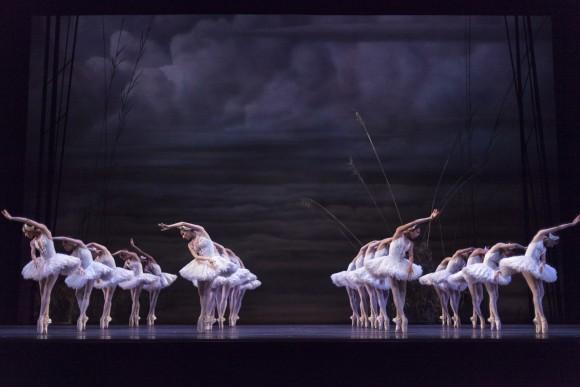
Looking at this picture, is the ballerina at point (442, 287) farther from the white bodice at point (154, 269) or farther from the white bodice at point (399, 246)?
the white bodice at point (154, 269)

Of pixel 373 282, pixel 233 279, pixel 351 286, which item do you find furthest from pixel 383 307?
pixel 233 279

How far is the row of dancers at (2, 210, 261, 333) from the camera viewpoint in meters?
8.80

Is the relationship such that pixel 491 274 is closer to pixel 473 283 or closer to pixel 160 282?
pixel 473 283

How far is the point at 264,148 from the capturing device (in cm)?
1388

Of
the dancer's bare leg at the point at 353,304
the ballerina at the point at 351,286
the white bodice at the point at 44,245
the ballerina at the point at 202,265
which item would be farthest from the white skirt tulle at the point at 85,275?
the dancer's bare leg at the point at 353,304

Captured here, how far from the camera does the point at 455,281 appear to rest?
33.5 ft

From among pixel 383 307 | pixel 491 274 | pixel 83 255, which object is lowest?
pixel 383 307

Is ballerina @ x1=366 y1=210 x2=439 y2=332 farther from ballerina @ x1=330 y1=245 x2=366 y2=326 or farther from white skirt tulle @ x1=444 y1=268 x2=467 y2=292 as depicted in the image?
ballerina @ x1=330 y1=245 x2=366 y2=326

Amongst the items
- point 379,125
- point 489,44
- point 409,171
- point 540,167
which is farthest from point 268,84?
point 540,167

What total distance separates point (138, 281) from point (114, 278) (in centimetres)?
50

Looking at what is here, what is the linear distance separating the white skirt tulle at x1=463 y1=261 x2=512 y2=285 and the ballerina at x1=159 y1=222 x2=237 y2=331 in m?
2.92

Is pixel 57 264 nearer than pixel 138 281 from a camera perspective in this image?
Yes
